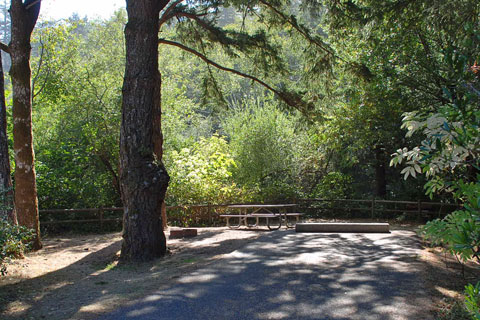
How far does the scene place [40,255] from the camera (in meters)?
10.4

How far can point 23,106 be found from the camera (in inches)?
406

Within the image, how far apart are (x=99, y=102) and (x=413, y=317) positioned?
50.1 feet

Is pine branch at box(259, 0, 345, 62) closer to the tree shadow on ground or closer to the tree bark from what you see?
the tree shadow on ground

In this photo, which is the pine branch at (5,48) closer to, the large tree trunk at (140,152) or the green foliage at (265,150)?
the large tree trunk at (140,152)

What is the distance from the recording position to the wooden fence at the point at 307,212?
15.0m

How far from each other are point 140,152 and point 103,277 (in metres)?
2.58

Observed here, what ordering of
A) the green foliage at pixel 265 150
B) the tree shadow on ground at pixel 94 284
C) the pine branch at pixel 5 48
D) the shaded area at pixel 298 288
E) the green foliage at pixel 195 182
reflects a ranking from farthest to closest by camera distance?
the green foliage at pixel 265 150, the green foliage at pixel 195 182, the pine branch at pixel 5 48, the tree shadow on ground at pixel 94 284, the shaded area at pixel 298 288

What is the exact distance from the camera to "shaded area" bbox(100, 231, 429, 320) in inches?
212

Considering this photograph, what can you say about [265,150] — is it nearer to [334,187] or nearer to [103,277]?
[334,187]

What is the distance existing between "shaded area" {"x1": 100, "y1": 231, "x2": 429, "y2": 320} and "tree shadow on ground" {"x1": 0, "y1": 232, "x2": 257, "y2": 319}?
1.55 ft

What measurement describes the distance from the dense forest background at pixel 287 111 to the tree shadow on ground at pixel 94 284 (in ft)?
19.8

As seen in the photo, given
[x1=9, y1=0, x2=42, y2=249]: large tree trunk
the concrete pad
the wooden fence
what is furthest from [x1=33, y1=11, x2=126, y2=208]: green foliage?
the concrete pad

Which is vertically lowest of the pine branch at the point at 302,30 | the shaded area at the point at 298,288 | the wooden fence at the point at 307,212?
the shaded area at the point at 298,288

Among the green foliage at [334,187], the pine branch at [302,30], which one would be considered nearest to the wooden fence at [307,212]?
the green foliage at [334,187]
